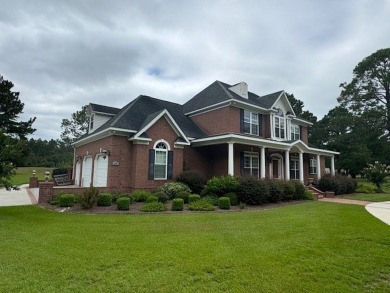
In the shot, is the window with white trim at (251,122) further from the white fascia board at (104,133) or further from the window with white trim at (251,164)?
the white fascia board at (104,133)

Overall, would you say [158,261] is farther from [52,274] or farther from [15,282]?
[15,282]

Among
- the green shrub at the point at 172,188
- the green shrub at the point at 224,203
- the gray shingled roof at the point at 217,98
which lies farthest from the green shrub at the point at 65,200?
the gray shingled roof at the point at 217,98

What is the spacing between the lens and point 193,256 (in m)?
5.18

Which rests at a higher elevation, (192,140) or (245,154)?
(192,140)

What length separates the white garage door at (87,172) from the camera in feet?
62.7

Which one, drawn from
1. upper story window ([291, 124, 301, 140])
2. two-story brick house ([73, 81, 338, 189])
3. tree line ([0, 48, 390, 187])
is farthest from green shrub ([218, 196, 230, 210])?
tree line ([0, 48, 390, 187])

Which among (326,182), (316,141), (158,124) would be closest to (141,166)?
(158,124)

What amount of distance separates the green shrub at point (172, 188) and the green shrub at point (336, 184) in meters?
13.0

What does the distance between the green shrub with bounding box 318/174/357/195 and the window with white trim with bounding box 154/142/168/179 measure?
46.2 ft

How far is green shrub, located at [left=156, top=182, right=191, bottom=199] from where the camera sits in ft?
47.7

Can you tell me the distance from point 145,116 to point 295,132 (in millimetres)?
15673

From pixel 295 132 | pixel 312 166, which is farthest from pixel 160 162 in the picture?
pixel 312 166

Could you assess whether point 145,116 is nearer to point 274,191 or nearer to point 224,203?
point 224,203

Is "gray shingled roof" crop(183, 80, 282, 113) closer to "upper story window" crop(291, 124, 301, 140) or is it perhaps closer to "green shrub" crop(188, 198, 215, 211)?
"upper story window" crop(291, 124, 301, 140)
